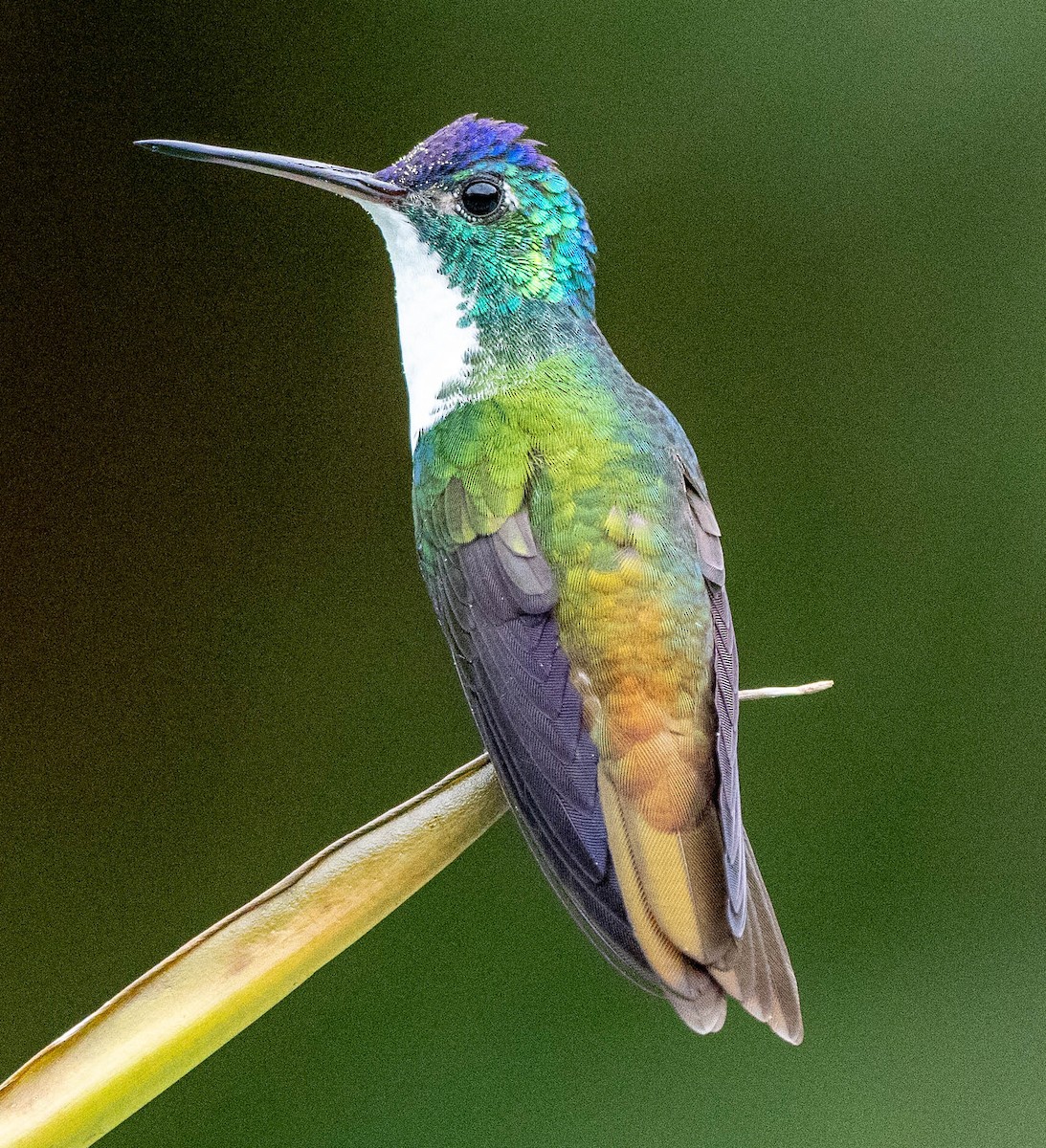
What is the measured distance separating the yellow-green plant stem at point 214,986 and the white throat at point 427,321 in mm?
557

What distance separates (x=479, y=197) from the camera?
1.12 meters

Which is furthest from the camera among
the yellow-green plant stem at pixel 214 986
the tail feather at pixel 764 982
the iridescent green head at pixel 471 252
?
the iridescent green head at pixel 471 252

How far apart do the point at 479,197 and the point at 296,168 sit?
20cm

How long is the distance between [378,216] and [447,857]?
715mm

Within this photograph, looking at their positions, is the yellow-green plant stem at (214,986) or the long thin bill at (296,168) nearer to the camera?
the yellow-green plant stem at (214,986)

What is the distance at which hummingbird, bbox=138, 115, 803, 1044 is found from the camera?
0.85m

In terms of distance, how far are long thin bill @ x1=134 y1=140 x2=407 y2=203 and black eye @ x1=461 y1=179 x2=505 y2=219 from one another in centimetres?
6

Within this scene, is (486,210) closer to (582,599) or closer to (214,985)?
(582,599)

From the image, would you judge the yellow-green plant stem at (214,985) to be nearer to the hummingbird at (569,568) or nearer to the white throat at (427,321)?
the hummingbird at (569,568)

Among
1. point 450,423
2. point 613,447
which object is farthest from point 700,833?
point 450,423

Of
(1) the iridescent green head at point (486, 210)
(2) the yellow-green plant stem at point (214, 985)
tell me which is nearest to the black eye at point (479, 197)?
(1) the iridescent green head at point (486, 210)

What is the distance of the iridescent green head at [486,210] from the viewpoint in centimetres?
111

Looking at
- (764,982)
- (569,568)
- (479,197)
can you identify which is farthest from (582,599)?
(479,197)

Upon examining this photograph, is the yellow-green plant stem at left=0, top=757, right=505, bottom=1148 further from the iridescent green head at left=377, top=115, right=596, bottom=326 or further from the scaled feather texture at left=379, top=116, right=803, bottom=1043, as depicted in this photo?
the iridescent green head at left=377, top=115, right=596, bottom=326
